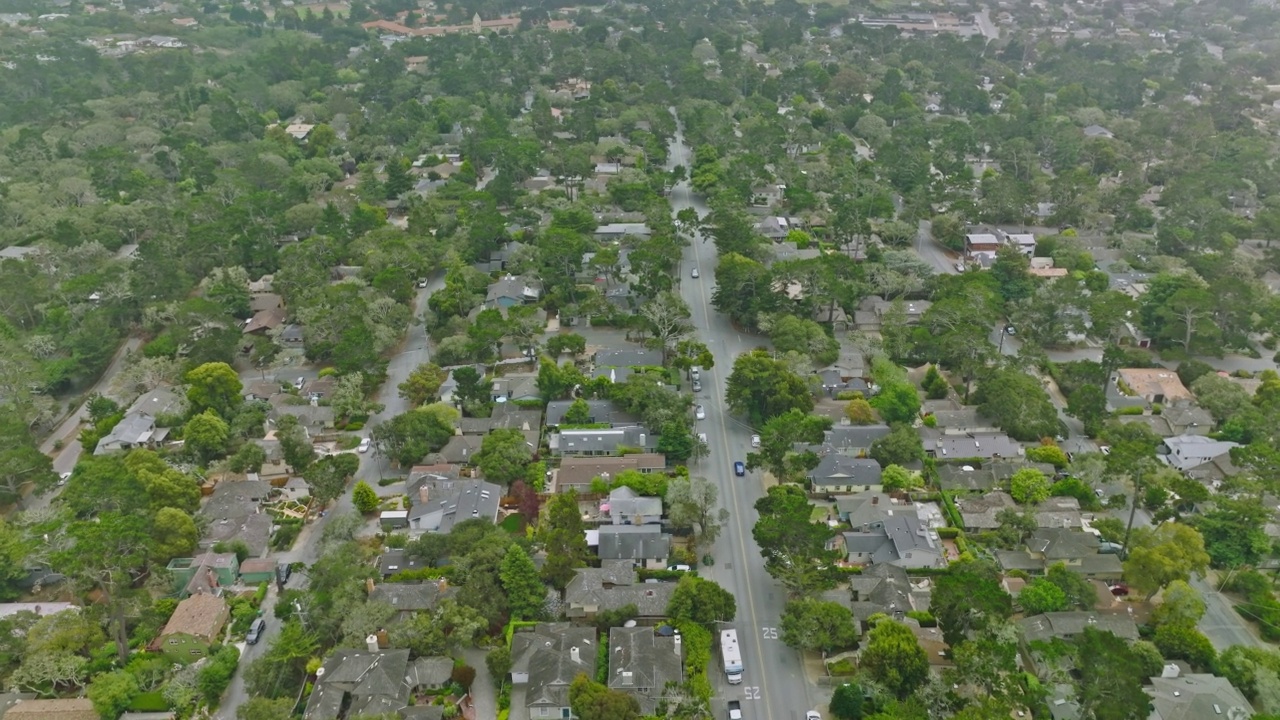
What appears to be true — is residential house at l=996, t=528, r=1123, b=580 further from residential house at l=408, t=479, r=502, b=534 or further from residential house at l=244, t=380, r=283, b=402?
residential house at l=244, t=380, r=283, b=402

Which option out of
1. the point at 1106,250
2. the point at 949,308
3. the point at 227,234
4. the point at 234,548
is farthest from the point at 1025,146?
the point at 234,548

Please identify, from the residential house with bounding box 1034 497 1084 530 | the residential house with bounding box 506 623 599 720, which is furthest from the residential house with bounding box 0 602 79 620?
the residential house with bounding box 1034 497 1084 530

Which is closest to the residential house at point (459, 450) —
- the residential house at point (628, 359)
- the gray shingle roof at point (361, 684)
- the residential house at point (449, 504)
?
the residential house at point (449, 504)

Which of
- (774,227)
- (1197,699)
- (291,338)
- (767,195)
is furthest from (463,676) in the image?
(767,195)

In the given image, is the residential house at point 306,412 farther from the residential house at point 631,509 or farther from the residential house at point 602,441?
the residential house at point 631,509

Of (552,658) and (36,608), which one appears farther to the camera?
(36,608)

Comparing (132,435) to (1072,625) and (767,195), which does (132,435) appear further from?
(767,195)
